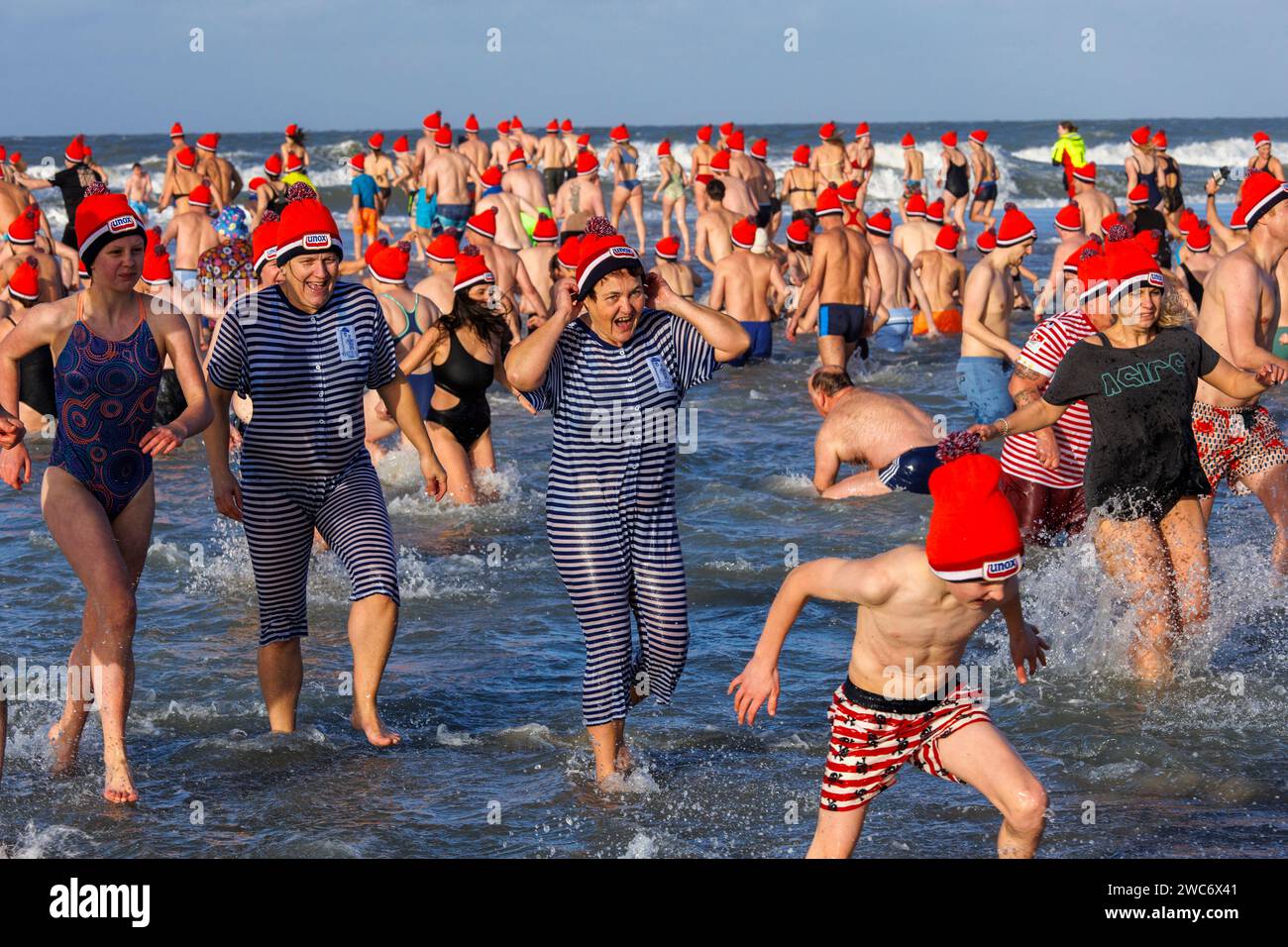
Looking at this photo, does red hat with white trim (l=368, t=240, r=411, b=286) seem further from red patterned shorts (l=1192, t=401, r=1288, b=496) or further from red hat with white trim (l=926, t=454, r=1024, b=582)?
red hat with white trim (l=926, t=454, r=1024, b=582)

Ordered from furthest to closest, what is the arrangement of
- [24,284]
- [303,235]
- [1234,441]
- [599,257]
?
1. [24,284]
2. [1234,441]
3. [303,235]
4. [599,257]

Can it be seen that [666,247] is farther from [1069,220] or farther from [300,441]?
[300,441]

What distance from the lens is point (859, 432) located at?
974 centimetres

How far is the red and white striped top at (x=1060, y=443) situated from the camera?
700cm

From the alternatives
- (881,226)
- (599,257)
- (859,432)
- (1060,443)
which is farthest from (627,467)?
(881,226)

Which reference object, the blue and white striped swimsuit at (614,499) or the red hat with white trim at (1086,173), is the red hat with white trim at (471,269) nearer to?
the blue and white striped swimsuit at (614,499)

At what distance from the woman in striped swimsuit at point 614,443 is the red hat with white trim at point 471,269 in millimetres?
3124

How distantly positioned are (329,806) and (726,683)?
208 cm

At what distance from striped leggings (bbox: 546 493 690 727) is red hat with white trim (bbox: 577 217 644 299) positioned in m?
0.75

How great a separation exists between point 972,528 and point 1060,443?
3.61 meters

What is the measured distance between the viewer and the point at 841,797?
444 centimetres

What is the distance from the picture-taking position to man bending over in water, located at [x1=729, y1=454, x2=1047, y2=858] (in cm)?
417
